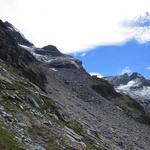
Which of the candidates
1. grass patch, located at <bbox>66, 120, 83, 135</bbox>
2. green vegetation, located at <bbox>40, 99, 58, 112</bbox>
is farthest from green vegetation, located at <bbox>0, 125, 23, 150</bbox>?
grass patch, located at <bbox>66, 120, 83, 135</bbox>

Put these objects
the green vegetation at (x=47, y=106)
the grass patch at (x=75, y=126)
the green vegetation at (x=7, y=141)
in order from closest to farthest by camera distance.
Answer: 1. the green vegetation at (x=7, y=141)
2. the green vegetation at (x=47, y=106)
3. the grass patch at (x=75, y=126)

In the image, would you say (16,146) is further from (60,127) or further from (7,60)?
(7,60)

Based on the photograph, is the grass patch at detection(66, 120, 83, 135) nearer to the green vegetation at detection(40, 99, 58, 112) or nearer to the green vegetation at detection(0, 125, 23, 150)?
the green vegetation at detection(40, 99, 58, 112)

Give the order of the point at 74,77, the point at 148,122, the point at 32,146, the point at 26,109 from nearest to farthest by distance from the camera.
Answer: the point at 32,146, the point at 26,109, the point at 148,122, the point at 74,77

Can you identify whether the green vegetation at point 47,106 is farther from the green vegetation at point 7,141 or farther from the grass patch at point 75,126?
A: the green vegetation at point 7,141

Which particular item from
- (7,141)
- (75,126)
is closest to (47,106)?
(75,126)

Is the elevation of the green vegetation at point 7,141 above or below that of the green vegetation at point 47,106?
below

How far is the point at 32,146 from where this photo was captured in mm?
35250

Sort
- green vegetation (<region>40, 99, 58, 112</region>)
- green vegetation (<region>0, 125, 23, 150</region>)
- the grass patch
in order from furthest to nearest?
the grass patch
green vegetation (<region>40, 99, 58, 112</region>)
green vegetation (<region>0, 125, 23, 150</region>)

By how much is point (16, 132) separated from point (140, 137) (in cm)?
4607

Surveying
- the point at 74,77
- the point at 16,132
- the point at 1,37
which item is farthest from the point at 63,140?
the point at 74,77

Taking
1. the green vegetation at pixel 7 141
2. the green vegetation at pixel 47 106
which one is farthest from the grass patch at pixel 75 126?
the green vegetation at pixel 7 141

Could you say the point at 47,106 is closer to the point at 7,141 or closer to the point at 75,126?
the point at 75,126

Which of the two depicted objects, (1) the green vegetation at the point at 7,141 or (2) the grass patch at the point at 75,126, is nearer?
(1) the green vegetation at the point at 7,141
